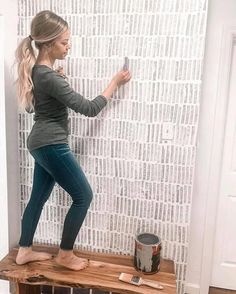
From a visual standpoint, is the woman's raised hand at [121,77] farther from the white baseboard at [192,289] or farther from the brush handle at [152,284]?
the white baseboard at [192,289]

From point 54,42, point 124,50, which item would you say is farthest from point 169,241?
point 54,42

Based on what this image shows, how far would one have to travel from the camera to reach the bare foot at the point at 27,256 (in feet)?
5.69

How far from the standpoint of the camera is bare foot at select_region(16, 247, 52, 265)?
174 centimetres

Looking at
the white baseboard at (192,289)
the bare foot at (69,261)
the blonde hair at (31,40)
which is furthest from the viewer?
the white baseboard at (192,289)

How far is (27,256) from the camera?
1.75m

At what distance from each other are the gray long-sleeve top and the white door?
2.84 ft

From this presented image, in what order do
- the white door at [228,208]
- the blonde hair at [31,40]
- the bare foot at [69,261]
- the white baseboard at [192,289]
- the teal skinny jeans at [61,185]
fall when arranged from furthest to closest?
the white baseboard at [192,289]
the white door at [228,208]
the bare foot at [69,261]
the teal skinny jeans at [61,185]
the blonde hair at [31,40]

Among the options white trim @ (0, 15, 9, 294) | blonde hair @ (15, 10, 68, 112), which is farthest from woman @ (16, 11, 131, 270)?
white trim @ (0, 15, 9, 294)

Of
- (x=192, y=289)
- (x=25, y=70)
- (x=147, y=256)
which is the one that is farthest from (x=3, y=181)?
(x=192, y=289)

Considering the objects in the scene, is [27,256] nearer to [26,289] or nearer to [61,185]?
[26,289]

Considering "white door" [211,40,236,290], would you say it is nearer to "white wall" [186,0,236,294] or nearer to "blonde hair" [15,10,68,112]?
"white wall" [186,0,236,294]

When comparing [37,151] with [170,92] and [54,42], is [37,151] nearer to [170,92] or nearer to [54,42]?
[54,42]

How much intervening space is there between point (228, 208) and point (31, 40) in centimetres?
162

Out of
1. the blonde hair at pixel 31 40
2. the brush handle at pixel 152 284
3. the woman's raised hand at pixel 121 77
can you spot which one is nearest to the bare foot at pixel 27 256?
the brush handle at pixel 152 284
